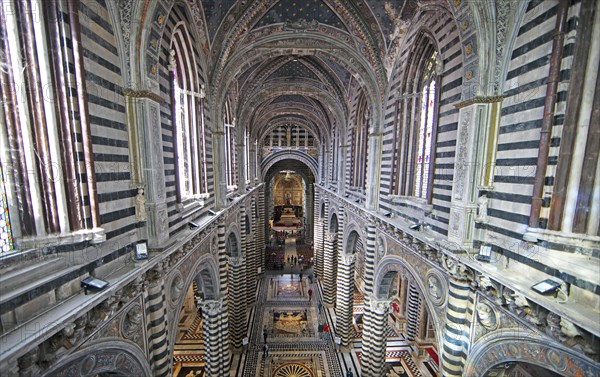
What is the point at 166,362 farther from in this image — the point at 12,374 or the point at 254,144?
the point at 254,144

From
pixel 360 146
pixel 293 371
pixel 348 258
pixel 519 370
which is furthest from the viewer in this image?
pixel 348 258

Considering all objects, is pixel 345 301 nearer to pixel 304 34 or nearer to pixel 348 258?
pixel 348 258

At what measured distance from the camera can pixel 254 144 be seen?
23.6m

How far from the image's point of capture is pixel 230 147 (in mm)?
14906

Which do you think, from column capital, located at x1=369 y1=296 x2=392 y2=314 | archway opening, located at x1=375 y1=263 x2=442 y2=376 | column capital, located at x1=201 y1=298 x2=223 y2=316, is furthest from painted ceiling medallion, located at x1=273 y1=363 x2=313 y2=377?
column capital, located at x1=201 y1=298 x2=223 y2=316

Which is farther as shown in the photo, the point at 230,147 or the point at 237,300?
the point at 237,300

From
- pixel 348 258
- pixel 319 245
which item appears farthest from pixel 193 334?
pixel 319 245

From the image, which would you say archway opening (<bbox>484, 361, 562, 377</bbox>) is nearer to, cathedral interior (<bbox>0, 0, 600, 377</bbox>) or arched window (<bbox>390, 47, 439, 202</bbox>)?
cathedral interior (<bbox>0, 0, 600, 377</bbox>)

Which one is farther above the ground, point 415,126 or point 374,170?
point 415,126

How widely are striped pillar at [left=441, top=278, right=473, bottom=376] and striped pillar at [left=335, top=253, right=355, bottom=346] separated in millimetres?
9321

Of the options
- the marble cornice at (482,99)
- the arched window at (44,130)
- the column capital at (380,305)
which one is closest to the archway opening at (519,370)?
the column capital at (380,305)

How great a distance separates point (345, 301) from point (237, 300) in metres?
6.24

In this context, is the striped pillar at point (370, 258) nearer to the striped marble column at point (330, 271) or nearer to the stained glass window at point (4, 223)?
the striped marble column at point (330, 271)

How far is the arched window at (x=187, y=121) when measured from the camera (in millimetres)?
8023
